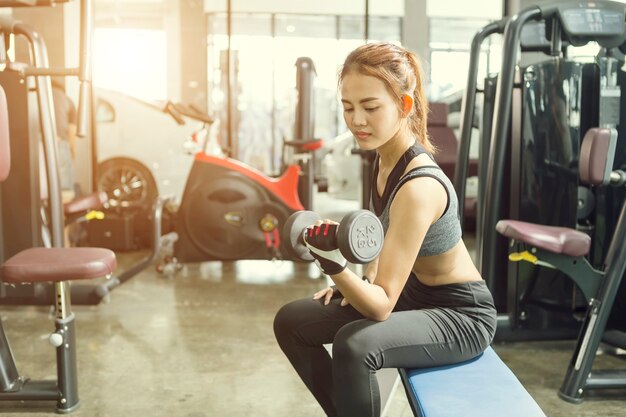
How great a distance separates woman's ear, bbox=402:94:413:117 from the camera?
154 centimetres

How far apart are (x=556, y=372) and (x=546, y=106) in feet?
3.95

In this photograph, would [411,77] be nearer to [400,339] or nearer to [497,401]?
[400,339]

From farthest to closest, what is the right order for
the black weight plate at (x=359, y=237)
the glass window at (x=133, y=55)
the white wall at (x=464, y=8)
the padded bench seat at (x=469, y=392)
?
the white wall at (x=464, y=8) < the glass window at (x=133, y=55) < the padded bench seat at (x=469, y=392) < the black weight plate at (x=359, y=237)

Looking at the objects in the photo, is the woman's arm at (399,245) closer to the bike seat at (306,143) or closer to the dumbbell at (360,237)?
the dumbbell at (360,237)

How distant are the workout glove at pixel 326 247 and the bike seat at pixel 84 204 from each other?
106 inches

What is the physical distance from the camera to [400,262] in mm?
1414

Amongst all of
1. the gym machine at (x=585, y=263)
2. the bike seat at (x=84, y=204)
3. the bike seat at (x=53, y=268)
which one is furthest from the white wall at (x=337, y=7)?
the bike seat at (x=53, y=268)

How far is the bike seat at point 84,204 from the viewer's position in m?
3.66

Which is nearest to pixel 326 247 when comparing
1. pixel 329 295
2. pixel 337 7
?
pixel 329 295

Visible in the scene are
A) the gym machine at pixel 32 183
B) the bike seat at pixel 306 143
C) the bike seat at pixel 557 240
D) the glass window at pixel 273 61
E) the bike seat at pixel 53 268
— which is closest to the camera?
the bike seat at pixel 53 268

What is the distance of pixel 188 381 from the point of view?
2.61m

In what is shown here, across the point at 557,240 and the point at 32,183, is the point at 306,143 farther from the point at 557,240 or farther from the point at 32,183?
the point at 557,240

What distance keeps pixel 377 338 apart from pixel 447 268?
10.5 inches

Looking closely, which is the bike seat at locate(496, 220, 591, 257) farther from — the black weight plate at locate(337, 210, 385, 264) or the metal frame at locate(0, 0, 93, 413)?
the metal frame at locate(0, 0, 93, 413)
